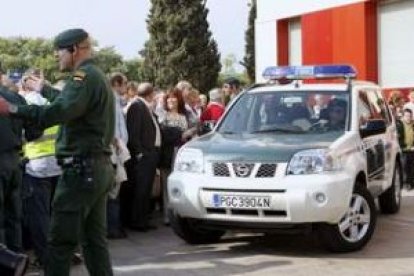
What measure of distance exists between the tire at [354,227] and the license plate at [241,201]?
25.2 inches

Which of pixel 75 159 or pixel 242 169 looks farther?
pixel 242 169

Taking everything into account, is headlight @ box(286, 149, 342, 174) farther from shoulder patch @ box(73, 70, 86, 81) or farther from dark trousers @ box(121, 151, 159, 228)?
shoulder patch @ box(73, 70, 86, 81)

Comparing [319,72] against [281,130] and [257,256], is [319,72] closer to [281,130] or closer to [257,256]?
[281,130]

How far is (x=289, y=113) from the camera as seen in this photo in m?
8.88

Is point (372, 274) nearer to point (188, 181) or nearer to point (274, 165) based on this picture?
point (274, 165)

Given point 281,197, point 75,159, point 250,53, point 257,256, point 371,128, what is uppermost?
point 250,53

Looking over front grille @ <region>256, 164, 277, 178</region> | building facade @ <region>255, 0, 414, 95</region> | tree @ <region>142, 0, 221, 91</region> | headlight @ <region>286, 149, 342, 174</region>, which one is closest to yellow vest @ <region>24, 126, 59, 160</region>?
front grille @ <region>256, 164, 277, 178</region>

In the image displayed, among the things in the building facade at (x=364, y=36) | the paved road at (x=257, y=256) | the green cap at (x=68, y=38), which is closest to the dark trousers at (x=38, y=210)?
the paved road at (x=257, y=256)

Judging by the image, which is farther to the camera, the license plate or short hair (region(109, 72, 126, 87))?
short hair (region(109, 72, 126, 87))

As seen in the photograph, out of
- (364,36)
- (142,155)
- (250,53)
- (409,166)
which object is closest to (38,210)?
(142,155)

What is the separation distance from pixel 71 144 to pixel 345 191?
3273mm

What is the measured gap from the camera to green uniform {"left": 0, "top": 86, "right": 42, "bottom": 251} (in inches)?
257

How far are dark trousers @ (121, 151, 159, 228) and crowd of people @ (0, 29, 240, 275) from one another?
0.01m

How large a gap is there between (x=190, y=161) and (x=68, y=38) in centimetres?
301
